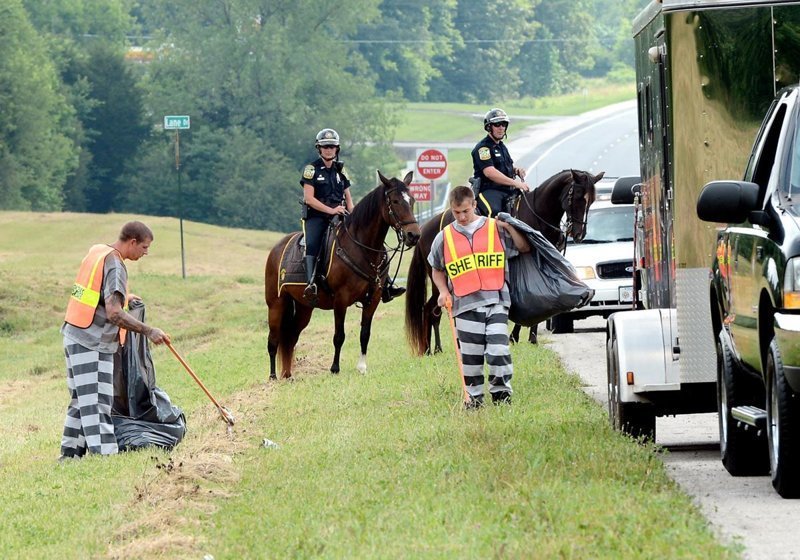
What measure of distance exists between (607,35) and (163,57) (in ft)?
242

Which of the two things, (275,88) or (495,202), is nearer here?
(495,202)

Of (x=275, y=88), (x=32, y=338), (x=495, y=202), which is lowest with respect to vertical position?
(x=32, y=338)

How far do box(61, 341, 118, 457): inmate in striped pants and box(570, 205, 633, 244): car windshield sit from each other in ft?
41.1

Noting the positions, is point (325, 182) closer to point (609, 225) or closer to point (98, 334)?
point (98, 334)

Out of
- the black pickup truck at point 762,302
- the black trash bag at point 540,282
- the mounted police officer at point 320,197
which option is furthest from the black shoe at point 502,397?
the mounted police officer at point 320,197

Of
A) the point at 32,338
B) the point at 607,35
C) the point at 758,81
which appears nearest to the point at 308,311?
the point at 758,81

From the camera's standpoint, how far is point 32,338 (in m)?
33.8

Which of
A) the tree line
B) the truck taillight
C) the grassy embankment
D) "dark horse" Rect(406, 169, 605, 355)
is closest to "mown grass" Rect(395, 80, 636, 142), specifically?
the grassy embankment

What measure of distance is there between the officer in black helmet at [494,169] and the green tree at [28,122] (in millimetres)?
57582

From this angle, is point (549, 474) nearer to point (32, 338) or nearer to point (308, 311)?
point (308, 311)

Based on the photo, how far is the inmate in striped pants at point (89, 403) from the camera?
46.5ft

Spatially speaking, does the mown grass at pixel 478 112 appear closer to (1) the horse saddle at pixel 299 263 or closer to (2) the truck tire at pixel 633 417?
(1) the horse saddle at pixel 299 263

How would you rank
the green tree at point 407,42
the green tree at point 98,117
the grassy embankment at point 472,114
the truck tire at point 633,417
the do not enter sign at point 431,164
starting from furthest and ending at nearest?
the green tree at point 407,42
the grassy embankment at point 472,114
the green tree at point 98,117
the do not enter sign at point 431,164
the truck tire at point 633,417

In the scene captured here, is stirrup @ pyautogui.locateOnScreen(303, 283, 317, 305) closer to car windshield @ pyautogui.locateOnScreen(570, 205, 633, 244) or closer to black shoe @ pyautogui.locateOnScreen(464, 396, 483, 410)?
black shoe @ pyautogui.locateOnScreen(464, 396, 483, 410)
